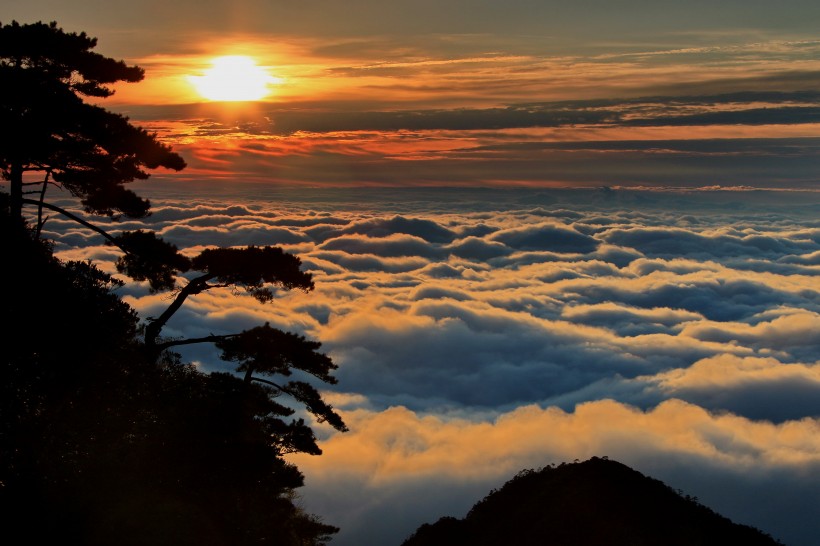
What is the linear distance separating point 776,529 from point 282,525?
14094 centimetres

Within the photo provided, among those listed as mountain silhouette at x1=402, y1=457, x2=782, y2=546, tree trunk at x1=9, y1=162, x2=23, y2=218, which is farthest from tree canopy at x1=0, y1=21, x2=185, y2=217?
mountain silhouette at x1=402, y1=457, x2=782, y2=546

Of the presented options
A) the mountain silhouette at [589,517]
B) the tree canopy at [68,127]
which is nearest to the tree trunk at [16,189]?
the tree canopy at [68,127]

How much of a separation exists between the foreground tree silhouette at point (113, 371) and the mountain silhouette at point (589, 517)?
8.88m

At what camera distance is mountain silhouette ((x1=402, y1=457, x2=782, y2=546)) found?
29.8 m

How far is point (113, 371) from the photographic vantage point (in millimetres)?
24984

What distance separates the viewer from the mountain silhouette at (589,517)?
29828 millimetres

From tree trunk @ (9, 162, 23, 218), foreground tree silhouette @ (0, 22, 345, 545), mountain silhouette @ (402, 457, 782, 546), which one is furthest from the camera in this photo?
mountain silhouette @ (402, 457, 782, 546)

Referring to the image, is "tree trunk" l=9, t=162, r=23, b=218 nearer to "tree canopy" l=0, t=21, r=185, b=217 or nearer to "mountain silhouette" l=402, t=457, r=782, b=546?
"tree canopy" l=0, t=21, r=185, b=217

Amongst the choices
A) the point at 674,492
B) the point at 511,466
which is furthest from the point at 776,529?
the point at 674,492

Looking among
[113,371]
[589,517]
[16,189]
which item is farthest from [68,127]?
[589,517]

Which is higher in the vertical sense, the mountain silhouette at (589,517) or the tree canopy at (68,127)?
the tree canopy at (68,127)

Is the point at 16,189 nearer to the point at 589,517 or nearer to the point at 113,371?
the point at 113,371

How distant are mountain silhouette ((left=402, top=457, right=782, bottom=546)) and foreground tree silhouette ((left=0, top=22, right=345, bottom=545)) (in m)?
8.88

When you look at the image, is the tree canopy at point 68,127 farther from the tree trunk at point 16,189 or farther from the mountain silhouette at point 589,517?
the mountain silhouette at point 589,517
